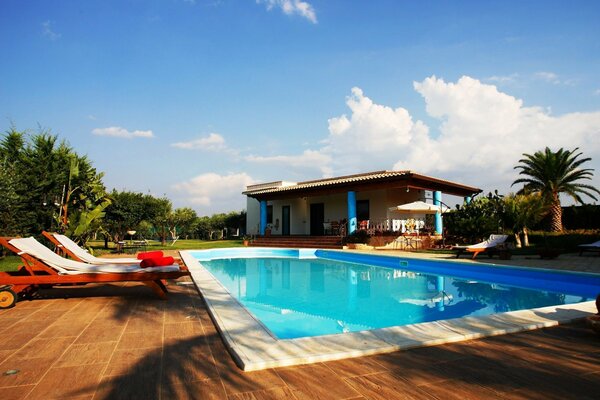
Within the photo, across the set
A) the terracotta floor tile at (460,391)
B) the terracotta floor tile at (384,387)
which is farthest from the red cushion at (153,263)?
the terracotta floor tile at (460,391)

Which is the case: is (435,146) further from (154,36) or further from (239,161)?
(154,36)

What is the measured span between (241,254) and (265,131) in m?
6.28

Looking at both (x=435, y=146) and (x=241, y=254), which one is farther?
(x=435, y=146)

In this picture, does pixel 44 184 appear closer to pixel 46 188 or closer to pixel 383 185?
pixel 46 188

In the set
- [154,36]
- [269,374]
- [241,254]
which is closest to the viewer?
[269,374]

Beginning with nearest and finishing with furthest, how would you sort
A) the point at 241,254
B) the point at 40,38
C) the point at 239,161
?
the point at 40,38, the point at 241,254, the point at 239,161

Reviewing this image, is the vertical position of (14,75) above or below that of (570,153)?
above

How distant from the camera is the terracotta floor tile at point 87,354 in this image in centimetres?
274

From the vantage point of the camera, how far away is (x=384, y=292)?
7574mm

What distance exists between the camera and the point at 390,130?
16609 millimetres

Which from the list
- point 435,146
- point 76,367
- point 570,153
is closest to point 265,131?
point 435,146

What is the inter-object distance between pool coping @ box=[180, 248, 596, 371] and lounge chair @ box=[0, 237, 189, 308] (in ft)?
4.62

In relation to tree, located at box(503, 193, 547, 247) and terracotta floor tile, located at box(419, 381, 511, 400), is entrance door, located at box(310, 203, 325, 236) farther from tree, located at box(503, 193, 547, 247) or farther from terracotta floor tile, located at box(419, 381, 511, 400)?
terracotta floor tile, located at box(419, 381, 511, 400)

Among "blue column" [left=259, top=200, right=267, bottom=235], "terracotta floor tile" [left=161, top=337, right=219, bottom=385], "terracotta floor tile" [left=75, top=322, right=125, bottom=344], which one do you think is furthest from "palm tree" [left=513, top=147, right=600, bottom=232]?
"terracotta floor tile" [left=75, top=322, right=125, bottom=344]
